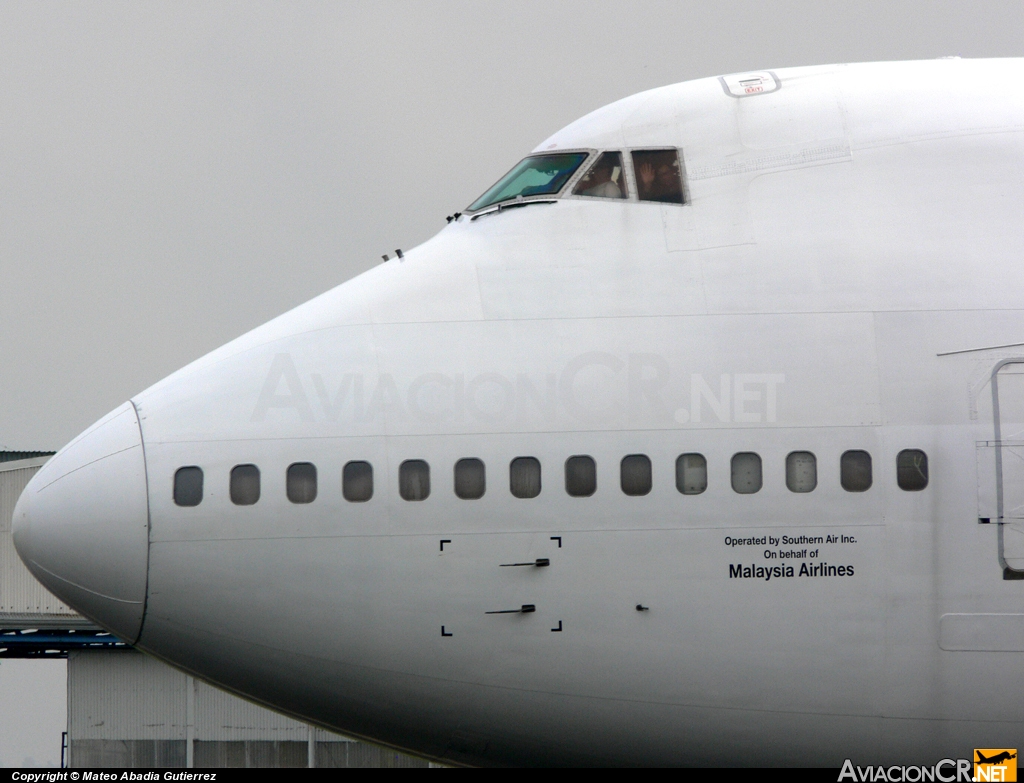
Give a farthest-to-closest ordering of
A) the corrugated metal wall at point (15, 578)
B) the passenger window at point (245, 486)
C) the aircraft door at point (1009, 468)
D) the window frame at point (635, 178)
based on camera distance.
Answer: the corrugated metal wall at point (15, 578), the window frame at point (635, 178), the passenger window at point (245, 486), the aircraft door at point (1009, 468)

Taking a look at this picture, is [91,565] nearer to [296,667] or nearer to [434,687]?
[296,667]

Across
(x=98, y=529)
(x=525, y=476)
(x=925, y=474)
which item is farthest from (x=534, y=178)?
(x=98, y=529)

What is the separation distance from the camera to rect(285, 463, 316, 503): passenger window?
27.5 ft

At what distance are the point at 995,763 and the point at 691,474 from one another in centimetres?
309

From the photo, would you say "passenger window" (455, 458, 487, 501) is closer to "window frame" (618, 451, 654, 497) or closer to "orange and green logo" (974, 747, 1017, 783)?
"window frame" (618, 451, 654, 497)

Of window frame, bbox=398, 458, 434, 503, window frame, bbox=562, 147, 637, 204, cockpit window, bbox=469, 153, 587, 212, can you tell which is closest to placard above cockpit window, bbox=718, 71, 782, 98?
window frame, bbox=562, 147, 637, 204

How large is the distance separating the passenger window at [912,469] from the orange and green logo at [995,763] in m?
2.00

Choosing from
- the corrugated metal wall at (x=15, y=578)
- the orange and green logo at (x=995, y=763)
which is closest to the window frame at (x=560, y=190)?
the orange and green logo at (x=995, y=763)

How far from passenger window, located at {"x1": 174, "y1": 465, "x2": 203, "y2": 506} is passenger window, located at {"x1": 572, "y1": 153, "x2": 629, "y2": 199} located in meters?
3.75

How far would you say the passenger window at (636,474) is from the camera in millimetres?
8367

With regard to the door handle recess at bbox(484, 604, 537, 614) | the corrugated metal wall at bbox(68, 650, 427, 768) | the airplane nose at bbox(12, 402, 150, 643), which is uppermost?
the airplane nose at bbox(12, 402, 150, 643)

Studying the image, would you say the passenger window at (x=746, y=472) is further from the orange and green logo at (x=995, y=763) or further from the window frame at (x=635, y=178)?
the orange and green logo at (x=995, y=763)

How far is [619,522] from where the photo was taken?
8336 mm

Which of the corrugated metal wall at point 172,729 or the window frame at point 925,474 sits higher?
the window frame at point 925,474
